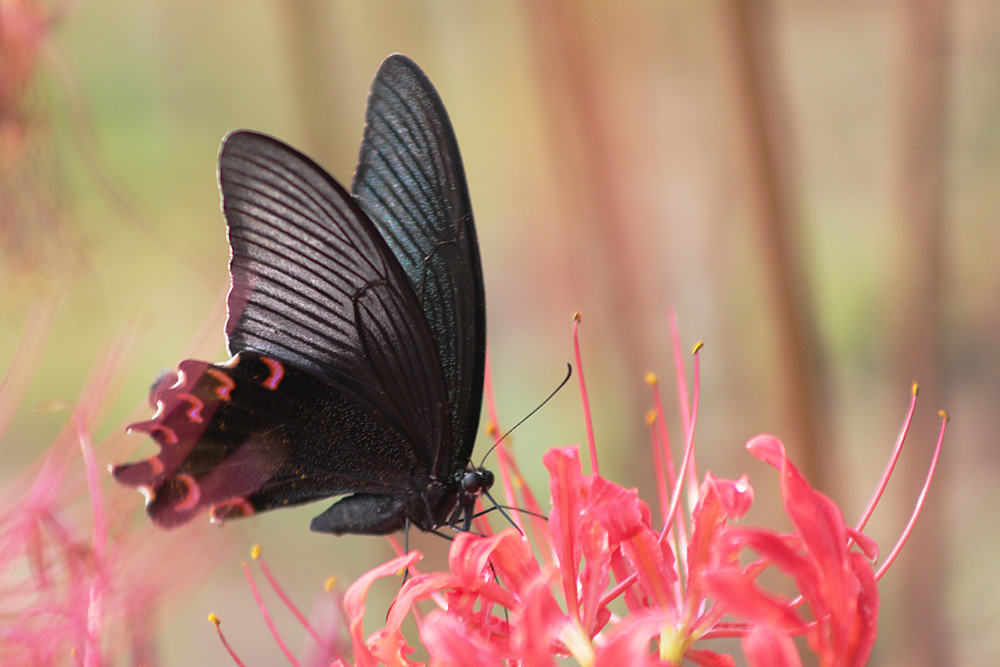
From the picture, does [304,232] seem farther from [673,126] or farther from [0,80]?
[673,126]

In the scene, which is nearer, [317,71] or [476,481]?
[476,481]

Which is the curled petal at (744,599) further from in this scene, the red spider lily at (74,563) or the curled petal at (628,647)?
the red spider lily at (74,563)

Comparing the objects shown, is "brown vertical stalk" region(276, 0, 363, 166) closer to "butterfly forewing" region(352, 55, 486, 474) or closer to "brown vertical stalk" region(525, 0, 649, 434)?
"brown vertical stalk" region(525, 0, 649, 434)

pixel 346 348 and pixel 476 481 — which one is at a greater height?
pixel 346 348

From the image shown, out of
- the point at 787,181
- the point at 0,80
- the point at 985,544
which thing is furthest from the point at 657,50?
the point at 985,544

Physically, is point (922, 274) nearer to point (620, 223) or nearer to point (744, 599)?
point (620, 223)

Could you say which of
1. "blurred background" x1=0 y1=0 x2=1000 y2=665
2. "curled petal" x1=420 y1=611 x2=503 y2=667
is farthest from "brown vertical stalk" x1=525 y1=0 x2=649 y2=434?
"curled petal" x1=420 y1=611 x2=503 y2=667

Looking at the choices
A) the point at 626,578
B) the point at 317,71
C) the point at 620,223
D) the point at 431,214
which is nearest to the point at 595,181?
the point at 620,223
